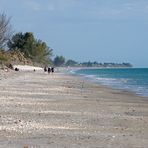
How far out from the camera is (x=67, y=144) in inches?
446

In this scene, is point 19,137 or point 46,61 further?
point 46,61

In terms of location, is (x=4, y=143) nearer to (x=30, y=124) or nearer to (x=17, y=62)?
(x=30, y=124)

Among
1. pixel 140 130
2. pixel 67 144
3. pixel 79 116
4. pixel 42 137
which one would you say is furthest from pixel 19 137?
pixel 79 116

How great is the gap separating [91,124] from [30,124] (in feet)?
5.95

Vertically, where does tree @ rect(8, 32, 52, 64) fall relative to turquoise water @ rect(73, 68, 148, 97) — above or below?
above

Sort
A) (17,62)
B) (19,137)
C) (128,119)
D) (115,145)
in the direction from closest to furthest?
(115,145)
(19,137)
(128,119)
(17,62)

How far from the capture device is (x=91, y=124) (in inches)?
602

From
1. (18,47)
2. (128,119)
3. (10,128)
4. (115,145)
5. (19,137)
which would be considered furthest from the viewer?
(18,47)

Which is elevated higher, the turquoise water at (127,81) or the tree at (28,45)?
the tree at (28,45)

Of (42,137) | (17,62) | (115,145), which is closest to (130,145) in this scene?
(115,145)

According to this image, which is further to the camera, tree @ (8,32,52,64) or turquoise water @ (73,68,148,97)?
tree @ (8,32,52,64)

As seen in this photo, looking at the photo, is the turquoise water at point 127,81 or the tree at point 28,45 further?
the tree at point 28,45

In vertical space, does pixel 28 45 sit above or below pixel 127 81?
above

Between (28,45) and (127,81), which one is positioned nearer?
(127,81)
